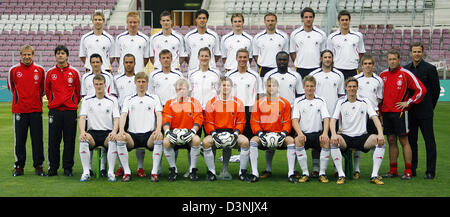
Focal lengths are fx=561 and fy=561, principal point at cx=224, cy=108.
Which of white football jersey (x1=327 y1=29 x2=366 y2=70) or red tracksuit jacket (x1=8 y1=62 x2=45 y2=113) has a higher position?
white football jersey (x1=327 y1=29 x2=366 y2=70)

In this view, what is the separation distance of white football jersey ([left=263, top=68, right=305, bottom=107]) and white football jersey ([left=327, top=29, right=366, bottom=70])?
89 cm

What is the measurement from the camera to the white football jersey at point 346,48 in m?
8.14

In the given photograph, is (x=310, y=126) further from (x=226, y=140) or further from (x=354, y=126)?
(x=226, y=140)

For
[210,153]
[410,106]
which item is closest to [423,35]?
[410,106]

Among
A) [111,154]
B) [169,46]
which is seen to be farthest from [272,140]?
[169,46]

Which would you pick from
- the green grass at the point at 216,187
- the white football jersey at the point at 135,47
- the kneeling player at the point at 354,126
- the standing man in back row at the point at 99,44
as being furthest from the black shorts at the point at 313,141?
the standing man in back row at the point at 99,44

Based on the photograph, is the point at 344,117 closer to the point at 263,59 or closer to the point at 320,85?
the point at 320,85

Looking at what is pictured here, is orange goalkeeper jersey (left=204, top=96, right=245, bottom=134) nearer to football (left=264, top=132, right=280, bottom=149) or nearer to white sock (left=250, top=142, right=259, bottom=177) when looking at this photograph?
white sock (left=250, top=142, right=259, bottom=177)

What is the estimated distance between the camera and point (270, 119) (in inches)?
279

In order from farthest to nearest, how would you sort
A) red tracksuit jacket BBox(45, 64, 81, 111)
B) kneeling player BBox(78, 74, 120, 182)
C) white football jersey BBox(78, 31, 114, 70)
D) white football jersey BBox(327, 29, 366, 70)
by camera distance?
1. white football jersey BBox(78, 31, 114, 70)
2. white football jersey BBox(327, 29, 366, 70)
3. red tracksuit jacket BBox(45, 64, 81, 111)
4. kneeling player BBox(78, 74, 120, 182)

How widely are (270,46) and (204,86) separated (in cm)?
135

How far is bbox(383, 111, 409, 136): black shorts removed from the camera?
7.18 meters

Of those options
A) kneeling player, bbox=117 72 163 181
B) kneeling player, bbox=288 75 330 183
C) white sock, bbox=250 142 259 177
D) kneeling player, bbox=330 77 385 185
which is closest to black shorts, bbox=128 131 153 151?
kneeling player, bbox=117 72 163 181

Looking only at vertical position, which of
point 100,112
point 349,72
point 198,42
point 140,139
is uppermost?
point 198,42
